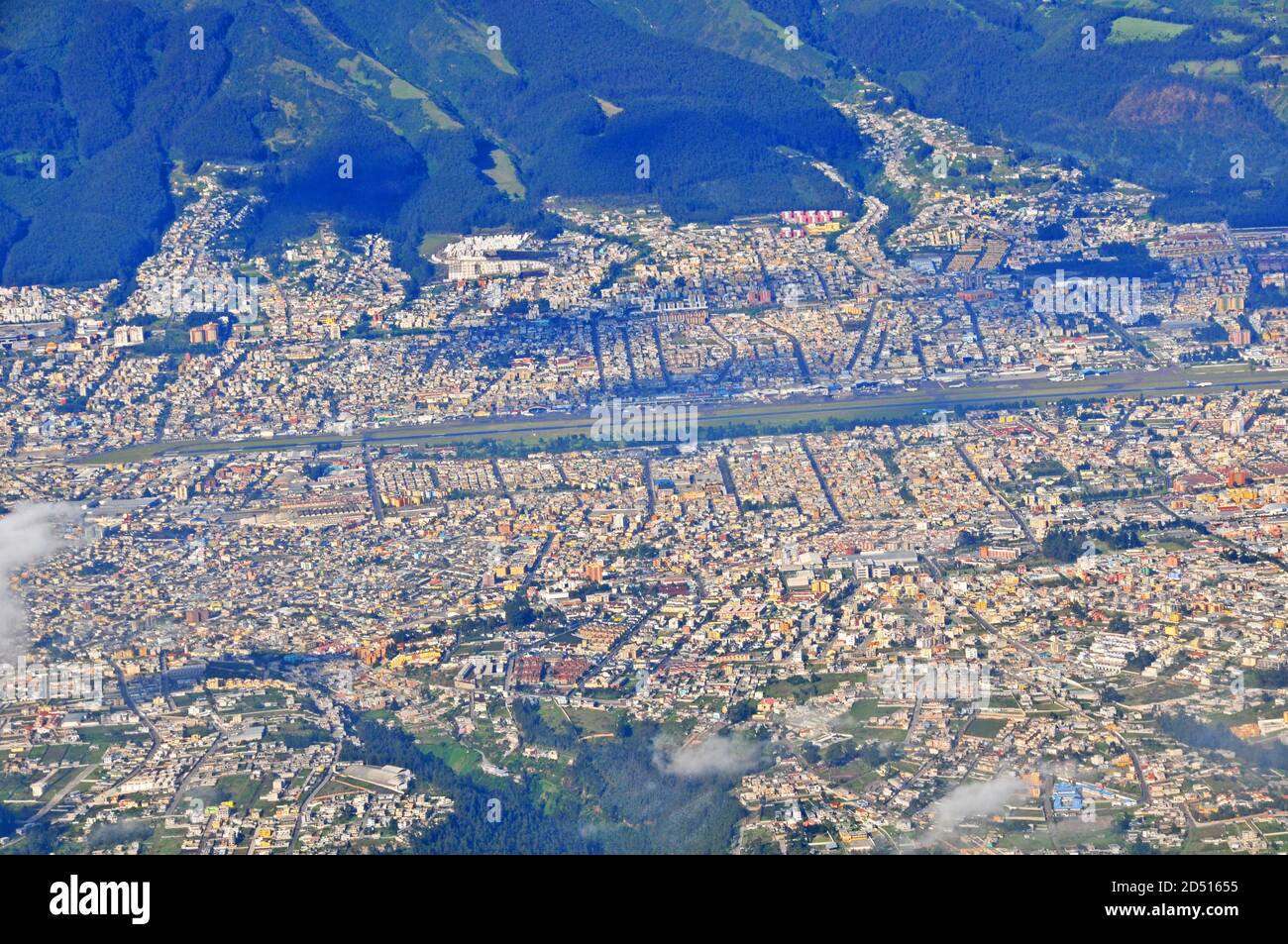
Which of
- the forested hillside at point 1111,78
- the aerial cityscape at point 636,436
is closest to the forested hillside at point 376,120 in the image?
the aerial cityscape at point 636,436

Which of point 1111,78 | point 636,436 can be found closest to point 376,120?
point 1111,78

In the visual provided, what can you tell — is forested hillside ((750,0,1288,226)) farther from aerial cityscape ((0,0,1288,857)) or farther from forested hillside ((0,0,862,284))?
forested hillside ((0,0,862,284))

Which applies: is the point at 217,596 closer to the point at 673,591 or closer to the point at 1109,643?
the point at 673,591

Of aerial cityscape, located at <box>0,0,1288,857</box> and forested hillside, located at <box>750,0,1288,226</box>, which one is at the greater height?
forested hillside, located at <box>750,0,1288,226</box>

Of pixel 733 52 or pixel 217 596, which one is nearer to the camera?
pixel 217 596

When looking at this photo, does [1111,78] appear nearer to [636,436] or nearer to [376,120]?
[376,120]

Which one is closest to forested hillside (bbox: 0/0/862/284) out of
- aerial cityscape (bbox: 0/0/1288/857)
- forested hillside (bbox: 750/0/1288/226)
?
aerial cityscape (bbox: 0/0/1288/857)

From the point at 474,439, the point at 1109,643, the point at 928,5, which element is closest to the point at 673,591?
the point at 1109,643

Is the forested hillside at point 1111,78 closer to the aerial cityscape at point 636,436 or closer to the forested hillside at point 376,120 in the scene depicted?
the aerial cityscape at point 636,436

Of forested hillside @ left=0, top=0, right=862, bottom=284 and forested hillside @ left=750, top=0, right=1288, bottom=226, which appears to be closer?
forested hillside @ left=0, top=0, right=862, bottom=284
